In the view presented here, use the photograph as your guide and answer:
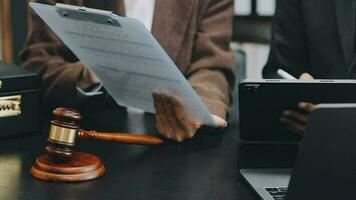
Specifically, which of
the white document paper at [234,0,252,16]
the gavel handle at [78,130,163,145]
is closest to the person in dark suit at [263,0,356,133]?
the gavel handle at [78,130,163,145]

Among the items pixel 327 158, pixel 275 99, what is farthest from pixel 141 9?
pixel 327 158

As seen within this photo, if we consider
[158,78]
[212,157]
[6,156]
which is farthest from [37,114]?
[212,157]

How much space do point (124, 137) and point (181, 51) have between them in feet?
1.38

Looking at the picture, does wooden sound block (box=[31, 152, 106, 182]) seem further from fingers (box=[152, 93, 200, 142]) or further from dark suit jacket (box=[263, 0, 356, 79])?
dark suit jacket (box=[263, 0, 356, 79])

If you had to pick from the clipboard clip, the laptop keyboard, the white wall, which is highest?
the clipboard clip

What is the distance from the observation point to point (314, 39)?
1.71m

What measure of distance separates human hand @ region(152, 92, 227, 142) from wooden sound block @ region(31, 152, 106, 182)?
208mm

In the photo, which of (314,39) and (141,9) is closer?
(141,9)

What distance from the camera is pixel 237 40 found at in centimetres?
397

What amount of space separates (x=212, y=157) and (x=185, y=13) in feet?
1.58

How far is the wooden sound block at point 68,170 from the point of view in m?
0.96

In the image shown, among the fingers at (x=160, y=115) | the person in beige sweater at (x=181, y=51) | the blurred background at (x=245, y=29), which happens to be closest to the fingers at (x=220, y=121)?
the person in beige sweater at (x=181, y=51)

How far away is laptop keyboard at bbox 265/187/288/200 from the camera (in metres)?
0.87

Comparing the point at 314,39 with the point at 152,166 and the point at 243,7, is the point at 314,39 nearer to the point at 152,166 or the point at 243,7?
the point at 152,166
